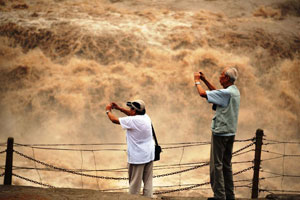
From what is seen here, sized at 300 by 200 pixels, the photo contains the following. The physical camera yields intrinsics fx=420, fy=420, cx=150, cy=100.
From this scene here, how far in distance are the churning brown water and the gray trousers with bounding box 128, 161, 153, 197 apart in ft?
30.5

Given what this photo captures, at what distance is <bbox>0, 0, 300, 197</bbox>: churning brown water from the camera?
15.3 m

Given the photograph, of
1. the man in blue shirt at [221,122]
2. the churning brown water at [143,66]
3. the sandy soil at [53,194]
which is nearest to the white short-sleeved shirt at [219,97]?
the man in blue shirt at [221,122]

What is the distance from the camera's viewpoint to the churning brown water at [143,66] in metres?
15.3

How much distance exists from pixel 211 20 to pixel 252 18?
174cm

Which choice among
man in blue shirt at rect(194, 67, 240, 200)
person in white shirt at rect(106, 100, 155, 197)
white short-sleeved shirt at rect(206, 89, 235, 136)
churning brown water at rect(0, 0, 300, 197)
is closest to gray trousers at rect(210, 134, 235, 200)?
man in blue shirt at rect(194, 67, 240, 200)

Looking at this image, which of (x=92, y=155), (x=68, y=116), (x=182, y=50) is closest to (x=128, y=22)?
(x=182, y=50)

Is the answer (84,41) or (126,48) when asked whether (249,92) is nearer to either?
(126,48)

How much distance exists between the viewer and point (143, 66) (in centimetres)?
1698

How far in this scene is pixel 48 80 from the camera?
54.5 ft

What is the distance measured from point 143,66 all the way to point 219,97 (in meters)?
12.8

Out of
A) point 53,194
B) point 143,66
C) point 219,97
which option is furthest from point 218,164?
point 143,66

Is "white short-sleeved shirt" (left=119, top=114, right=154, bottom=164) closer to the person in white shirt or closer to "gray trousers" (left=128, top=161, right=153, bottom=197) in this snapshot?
the person in white shirt

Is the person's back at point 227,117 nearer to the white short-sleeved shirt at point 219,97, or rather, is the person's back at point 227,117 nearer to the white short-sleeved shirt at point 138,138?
the white short-sleeved shirt at point 219,97

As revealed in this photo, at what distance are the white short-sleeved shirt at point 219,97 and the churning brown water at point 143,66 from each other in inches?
398
